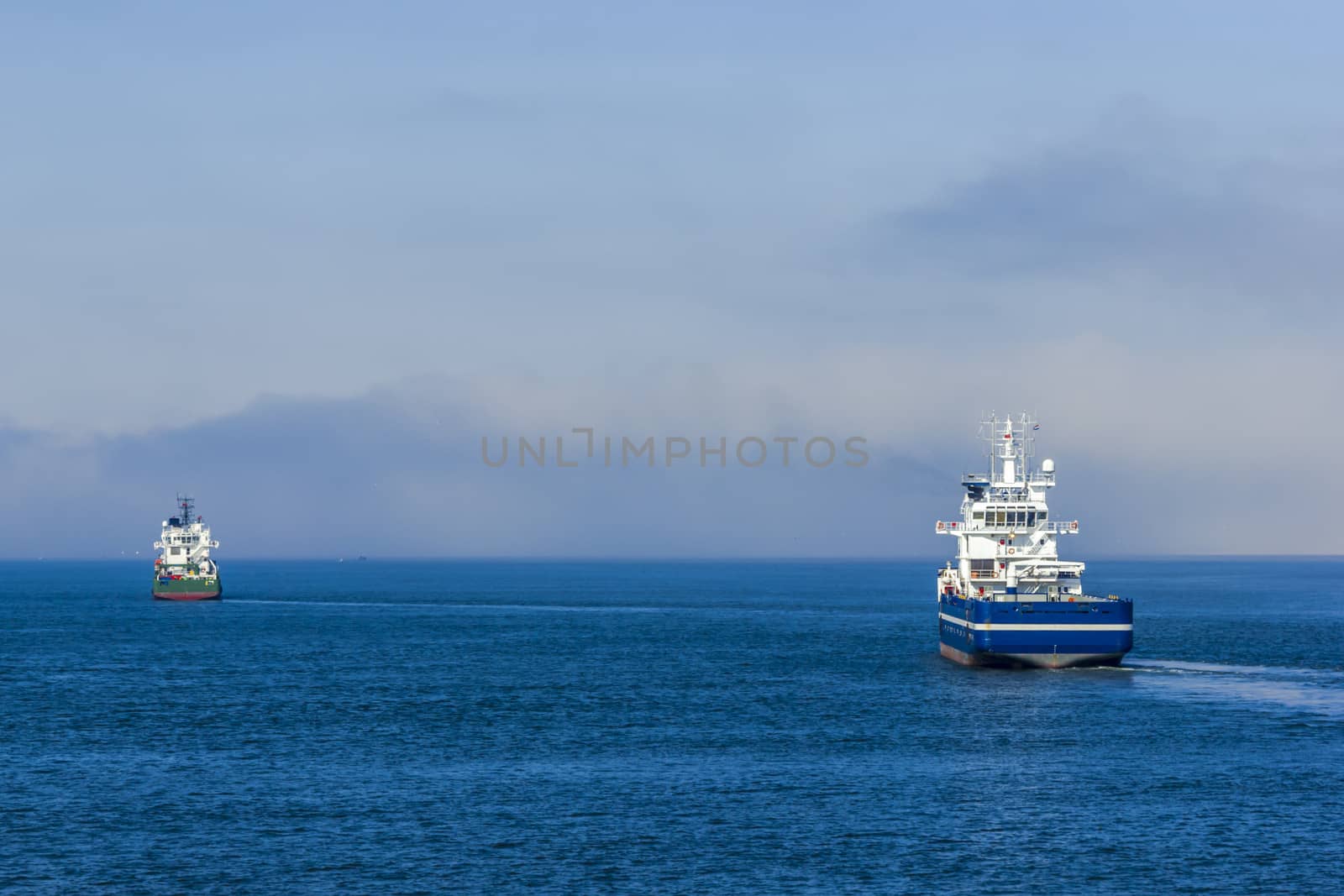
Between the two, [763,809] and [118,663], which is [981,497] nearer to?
[763,809]

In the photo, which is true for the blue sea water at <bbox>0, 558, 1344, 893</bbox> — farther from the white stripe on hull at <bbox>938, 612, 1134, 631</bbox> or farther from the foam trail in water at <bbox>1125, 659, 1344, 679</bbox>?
the white stripe on hull at <bbox>938, 612, 1134, 631</bbox>

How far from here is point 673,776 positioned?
210ft

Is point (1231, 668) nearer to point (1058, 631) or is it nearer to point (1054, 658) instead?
point (1054, 658)

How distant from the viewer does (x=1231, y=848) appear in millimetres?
50281

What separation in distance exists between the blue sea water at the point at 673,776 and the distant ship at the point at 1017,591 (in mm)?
2593

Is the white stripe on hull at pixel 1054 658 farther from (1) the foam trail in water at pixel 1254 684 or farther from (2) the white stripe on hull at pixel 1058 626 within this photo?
(1) the foam trail in water at pixel 1254 684

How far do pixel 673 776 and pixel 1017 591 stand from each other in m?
50.1

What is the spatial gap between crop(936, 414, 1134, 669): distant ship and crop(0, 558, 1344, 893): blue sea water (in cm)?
259

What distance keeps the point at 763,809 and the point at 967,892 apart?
1286 cm

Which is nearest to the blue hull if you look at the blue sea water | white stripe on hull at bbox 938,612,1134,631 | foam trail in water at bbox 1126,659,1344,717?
white stripe on hull at bbox 938,612,1134,631

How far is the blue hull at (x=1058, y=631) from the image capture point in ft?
310

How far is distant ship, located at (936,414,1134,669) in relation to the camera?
94625mm

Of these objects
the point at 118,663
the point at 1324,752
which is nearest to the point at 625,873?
the point at 1324,752

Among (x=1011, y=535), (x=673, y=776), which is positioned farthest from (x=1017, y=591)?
(x=673, y=776)
